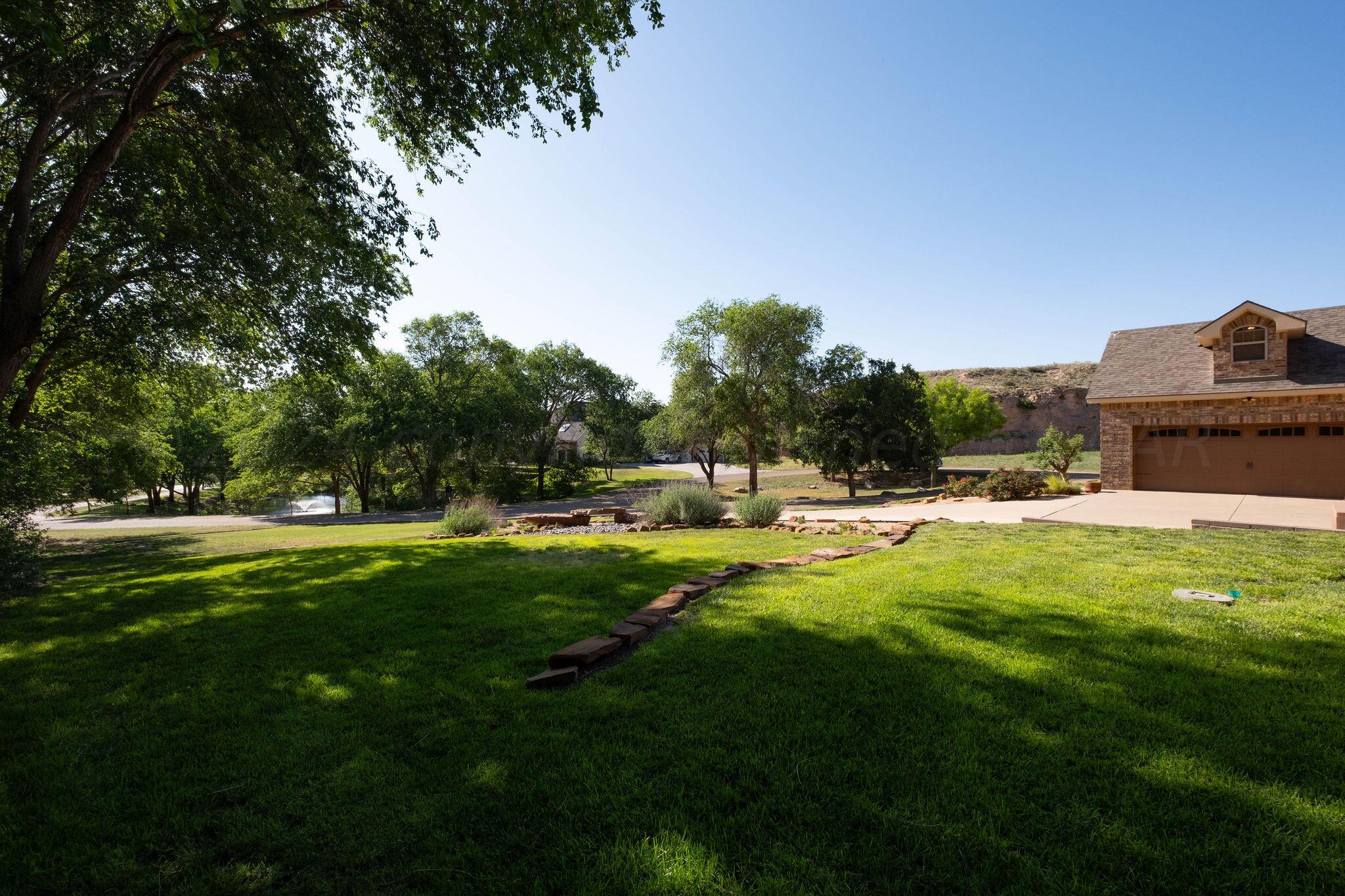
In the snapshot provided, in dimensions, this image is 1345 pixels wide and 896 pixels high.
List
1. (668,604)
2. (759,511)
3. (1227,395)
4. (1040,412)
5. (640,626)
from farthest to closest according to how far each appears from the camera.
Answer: (1040,412) < (1227,395) < (759,511) < (668,604) < (640,626)

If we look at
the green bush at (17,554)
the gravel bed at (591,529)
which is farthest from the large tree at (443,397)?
the green bush at (17,554)

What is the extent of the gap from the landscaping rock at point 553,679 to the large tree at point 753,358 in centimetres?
1972

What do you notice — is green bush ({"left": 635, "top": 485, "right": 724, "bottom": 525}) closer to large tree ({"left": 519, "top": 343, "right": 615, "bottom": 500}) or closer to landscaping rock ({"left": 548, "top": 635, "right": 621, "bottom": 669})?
landscaping rock ({"left": 548, "top": 635, "right": 621, "bottom": 669})

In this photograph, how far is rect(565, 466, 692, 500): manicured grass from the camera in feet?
105

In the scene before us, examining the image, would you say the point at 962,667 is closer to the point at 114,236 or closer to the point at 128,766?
the point at 128,766

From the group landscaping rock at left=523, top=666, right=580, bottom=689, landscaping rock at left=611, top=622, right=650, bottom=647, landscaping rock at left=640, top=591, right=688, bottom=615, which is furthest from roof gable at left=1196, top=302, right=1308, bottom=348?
landscaping rock at left=523, top=666, right=580, bottom=689

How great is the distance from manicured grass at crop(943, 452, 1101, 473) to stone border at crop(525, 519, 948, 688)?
80.1 feet

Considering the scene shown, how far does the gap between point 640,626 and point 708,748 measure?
4.99ft

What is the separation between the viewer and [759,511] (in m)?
10.6

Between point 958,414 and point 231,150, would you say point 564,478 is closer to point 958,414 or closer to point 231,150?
point 958,414

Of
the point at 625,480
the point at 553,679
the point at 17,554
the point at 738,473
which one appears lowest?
the point at 625,480

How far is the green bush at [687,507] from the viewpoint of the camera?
36.3 ft

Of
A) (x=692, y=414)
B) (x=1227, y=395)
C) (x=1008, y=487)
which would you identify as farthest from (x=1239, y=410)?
(x=692, y=414)

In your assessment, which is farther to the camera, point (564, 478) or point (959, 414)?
point (564, 478)
